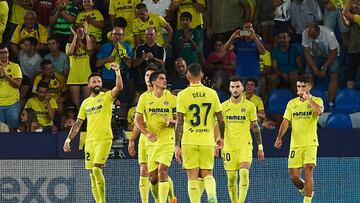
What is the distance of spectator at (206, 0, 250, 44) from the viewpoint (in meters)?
30.6

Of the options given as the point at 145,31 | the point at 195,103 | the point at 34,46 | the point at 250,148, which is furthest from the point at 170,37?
the point at 195,103

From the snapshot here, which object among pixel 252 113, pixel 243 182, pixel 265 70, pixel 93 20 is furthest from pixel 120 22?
pixel 243 182

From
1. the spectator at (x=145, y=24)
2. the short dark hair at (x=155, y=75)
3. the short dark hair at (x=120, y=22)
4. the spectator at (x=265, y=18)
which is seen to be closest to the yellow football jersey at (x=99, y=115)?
the short dark hair at (x=155, y=75)

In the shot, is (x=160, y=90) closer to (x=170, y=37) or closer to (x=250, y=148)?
(x=250, y=148)

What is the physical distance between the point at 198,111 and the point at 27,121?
6.27m

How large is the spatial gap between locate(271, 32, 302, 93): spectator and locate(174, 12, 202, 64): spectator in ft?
5.74

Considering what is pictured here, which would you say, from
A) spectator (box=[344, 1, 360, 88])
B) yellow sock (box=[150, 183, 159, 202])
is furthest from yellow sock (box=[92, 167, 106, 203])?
spectator (box=[344, 1, 360, 88])

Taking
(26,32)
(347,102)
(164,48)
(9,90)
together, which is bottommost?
(347,102)

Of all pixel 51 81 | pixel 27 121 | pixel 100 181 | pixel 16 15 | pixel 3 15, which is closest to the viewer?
pixel 100 181

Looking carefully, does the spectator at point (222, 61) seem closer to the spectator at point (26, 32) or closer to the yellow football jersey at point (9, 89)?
the spectator at point (26, 32)

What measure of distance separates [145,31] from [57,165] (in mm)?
3907

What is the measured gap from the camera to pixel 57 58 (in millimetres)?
30062

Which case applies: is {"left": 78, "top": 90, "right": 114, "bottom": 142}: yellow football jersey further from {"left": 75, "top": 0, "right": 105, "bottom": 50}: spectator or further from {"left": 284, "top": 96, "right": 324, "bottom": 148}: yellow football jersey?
{"left": 75, "top": 0, "right": 105, "bottom": 50}: spectator

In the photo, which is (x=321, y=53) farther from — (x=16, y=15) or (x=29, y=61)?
(x=16, y=15)
